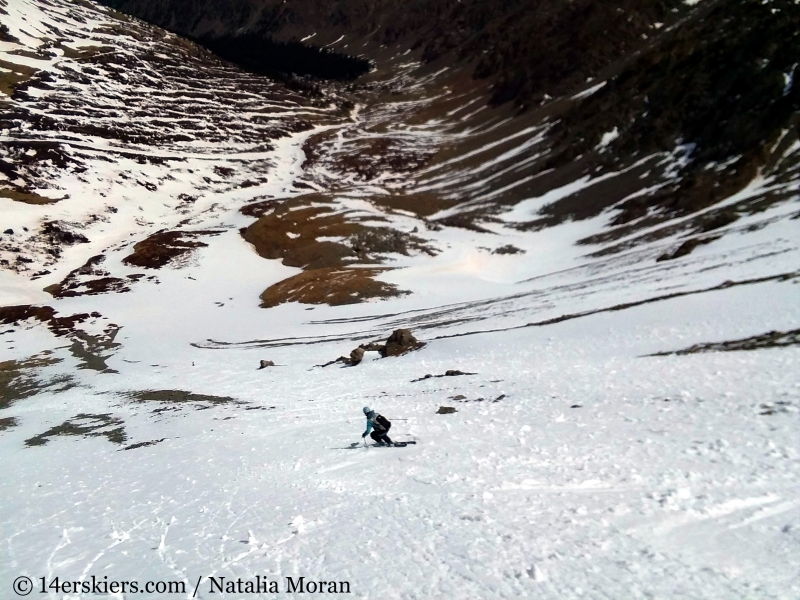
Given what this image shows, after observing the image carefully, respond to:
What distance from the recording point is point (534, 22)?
584ft

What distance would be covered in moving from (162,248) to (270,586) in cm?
7403

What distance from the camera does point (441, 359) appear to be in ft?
90.2

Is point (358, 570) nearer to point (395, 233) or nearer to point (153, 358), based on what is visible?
point (153, 358)

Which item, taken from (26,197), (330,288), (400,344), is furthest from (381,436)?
(26,197)

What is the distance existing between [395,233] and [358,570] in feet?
203

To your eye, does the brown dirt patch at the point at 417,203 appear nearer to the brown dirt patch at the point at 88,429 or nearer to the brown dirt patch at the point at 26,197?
the brown dirt patch at the point at 26,197

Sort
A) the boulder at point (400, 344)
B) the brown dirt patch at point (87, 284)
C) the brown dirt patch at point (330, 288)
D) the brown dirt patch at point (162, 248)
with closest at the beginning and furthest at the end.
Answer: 1. the boulder at point (400, 344)
2. the brown dirt patch at point (330, 288)
3. the brown dirt patch at point (87, 284)
4. the brown dirt patch at point (162, 248)

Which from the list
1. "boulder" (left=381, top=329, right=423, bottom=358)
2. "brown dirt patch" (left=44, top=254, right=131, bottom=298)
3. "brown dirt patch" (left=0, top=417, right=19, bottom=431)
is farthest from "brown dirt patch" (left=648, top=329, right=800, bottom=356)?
"brown dirt patch" (left=44, top=254, right=131, bottom=298)

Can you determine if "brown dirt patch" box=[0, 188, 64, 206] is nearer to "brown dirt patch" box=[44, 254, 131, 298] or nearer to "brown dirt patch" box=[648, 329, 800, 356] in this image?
"brown dirt patch" box=[44, 254, 131, 298]

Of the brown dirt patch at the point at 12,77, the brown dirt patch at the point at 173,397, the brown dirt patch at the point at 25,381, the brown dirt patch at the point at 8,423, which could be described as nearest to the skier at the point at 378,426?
the brown dirt patch at the point at 173,397

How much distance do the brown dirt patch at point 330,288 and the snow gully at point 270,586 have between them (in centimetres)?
4215

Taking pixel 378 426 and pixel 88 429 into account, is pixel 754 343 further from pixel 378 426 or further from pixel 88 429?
pixel 88 429

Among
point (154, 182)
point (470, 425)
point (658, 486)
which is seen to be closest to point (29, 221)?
point (154, 182)

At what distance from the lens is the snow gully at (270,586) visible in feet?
28.2
